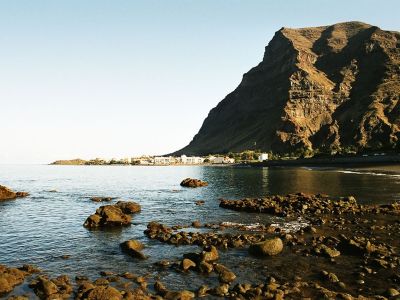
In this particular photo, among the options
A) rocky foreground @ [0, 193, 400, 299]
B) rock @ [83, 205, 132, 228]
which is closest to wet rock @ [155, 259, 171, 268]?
rocky foreground @ [0, 193, 400, 299]

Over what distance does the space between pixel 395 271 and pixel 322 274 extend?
18.0 feet

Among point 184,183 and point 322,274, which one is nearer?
point 322,274

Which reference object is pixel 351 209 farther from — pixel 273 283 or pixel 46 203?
pixel 46 203

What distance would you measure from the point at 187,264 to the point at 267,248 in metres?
7.23

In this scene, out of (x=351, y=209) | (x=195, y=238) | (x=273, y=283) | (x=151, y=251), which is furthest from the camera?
(x=351, y=209)

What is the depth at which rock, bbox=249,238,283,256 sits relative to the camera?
31328mm

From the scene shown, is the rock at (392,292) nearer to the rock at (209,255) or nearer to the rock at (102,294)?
the rock at (209,255)

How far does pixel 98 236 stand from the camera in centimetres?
4081

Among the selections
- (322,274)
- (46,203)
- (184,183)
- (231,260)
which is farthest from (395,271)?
(184,183)

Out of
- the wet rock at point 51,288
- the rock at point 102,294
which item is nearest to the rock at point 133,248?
the wet rock at point 51,288

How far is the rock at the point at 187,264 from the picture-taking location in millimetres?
28156

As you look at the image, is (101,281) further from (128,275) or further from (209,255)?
(209,255)

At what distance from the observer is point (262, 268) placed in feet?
93.2

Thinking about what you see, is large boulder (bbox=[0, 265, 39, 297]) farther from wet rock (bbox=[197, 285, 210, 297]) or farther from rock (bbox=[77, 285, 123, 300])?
wet rock (bbox=[197, 285, 210, 297])
